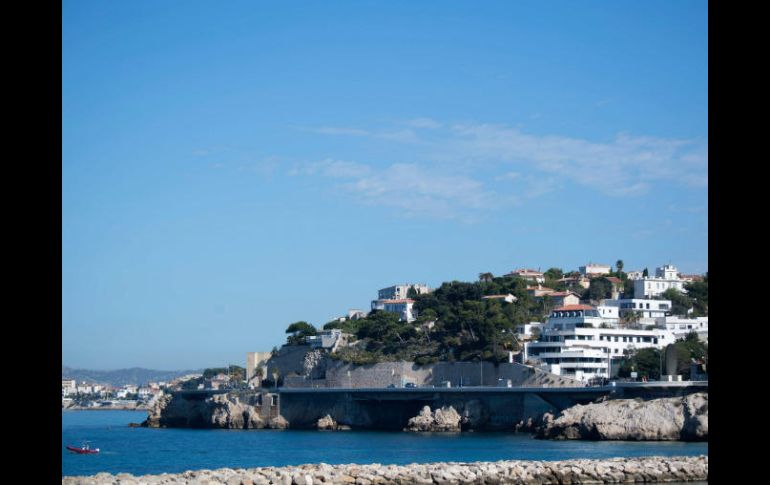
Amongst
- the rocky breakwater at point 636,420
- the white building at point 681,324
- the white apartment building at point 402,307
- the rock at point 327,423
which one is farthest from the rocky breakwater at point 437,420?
the white apartment building at point 402,307

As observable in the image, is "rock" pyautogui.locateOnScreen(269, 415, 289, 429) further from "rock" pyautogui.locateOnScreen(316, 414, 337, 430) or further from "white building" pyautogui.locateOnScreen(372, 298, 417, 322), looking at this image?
"white building" pyautogui.locateOnScreen(372, 298, 417, 322)

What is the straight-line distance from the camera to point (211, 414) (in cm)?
7862

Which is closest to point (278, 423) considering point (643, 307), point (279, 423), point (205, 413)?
point (279, 423)

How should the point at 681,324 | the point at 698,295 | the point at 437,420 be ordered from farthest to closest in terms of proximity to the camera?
1. the point at 698,295
2. the point at 681,324
3. the point at 437,420

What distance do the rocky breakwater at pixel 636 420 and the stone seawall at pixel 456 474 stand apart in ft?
54.9

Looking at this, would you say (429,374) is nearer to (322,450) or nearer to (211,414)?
(211,414)

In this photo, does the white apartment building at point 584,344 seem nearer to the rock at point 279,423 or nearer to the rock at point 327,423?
the rock at point 327,423

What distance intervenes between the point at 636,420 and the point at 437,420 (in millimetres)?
15419

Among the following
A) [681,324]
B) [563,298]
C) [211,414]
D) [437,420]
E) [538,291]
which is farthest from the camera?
[538,291]

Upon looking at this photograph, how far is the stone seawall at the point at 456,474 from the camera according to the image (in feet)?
92.8

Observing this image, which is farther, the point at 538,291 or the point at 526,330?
the point at 538,291

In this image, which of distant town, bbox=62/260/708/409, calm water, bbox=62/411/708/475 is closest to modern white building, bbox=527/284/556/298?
distant town, bbox=62/260/708/409
